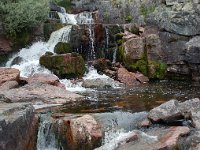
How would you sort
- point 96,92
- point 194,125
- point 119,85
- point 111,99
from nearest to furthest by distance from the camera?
point 194,125
point 111,99
point 96,92
point 119,85

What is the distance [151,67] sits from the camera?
946 inches

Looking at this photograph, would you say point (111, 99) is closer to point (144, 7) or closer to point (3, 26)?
point (3, 26)

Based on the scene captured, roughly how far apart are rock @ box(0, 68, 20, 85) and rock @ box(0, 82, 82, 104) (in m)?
1.76

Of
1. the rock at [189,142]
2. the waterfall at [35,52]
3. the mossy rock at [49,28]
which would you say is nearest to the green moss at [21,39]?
the waterfall at [35,52]

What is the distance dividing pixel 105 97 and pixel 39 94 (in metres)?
2.85

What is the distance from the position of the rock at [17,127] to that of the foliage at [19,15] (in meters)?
12.3

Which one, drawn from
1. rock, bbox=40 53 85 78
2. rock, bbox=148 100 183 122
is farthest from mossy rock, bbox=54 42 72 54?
rock, bbox=148 100 183 122

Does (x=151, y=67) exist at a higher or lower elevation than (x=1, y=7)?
lower

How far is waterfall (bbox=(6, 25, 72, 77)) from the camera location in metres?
23.3

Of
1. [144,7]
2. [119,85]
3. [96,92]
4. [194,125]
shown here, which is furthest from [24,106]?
[144,7]

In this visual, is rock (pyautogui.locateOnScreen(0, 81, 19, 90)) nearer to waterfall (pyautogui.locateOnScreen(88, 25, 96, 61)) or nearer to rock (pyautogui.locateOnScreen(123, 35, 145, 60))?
waterfall (pyautogui.locateOnScreen(88, 25, 96, 61))

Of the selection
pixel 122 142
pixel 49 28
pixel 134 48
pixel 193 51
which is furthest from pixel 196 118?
pixel 49 28

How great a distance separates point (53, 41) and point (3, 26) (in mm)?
3078

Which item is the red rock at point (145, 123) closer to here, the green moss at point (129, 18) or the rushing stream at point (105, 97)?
the rushing stream at point (105, 97)
